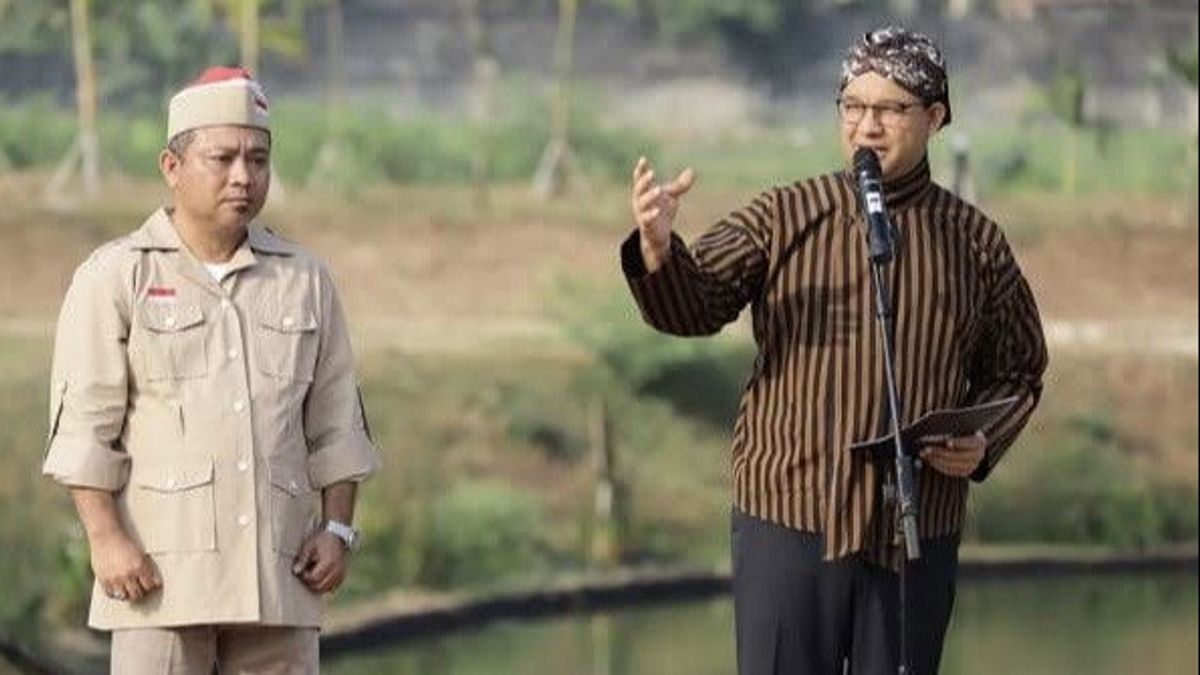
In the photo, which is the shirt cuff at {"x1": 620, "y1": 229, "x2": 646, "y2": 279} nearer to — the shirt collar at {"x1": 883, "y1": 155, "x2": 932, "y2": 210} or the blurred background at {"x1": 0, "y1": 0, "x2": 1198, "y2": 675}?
the shirt collar at {"x1": 883, "y1": 155, "x2": 932, "y2": 210}

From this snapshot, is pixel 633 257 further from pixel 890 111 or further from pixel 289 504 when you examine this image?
pixel 289 504

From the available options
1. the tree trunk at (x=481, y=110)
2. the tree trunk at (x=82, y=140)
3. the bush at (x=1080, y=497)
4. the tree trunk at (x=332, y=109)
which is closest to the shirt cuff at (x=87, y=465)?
the tree trunk at (x=82, y=140)

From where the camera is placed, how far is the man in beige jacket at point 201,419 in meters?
4.31

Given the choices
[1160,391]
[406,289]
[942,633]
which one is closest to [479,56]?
[406,289]

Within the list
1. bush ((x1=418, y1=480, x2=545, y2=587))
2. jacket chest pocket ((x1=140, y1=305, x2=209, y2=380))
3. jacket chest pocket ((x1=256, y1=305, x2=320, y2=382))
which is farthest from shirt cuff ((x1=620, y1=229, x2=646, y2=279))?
bush ((x1=418, y1=480, x2=545, y2=587))

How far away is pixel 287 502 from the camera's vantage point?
4.37m

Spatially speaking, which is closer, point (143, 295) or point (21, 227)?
point (143, 295)

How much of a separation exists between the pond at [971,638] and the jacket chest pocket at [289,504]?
3.89 meters

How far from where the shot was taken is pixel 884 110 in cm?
452

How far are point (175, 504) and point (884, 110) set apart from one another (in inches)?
36.8

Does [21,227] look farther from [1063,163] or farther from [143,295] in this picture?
[143,295]

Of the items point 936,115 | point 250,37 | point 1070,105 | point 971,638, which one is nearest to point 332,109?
point 250,37

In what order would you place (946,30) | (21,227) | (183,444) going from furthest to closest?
(946,30) < (21,227) < (183,444)

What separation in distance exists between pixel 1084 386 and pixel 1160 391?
20cm
